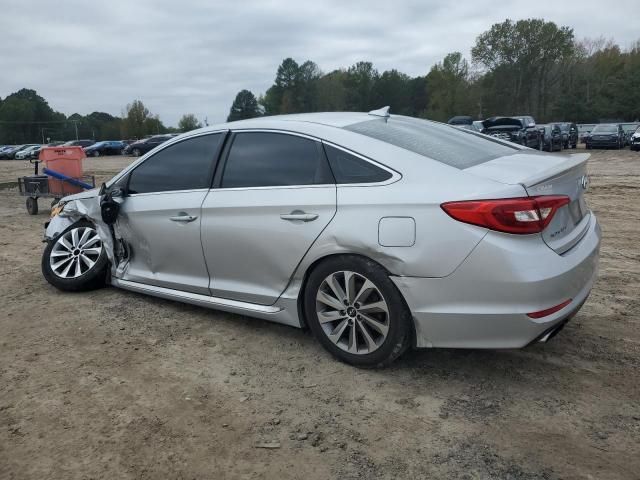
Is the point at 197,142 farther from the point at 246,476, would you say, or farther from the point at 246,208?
the point at 246,476

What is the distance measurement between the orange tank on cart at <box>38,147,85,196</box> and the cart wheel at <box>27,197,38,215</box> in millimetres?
688

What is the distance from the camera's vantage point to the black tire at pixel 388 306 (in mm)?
3129

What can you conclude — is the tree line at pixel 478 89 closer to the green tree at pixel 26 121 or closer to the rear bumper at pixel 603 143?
the green tree at pixel 26 121

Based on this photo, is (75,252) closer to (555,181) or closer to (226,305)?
(226,305)

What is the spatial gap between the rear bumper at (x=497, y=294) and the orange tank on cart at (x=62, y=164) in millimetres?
9629

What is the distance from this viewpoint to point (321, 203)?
11.1 feet

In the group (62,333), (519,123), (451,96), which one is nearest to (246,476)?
(62,333)

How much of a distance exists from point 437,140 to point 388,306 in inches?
48.6

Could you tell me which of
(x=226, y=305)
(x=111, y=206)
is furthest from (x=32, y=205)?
(x=226, y=305)

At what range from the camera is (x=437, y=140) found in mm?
3689

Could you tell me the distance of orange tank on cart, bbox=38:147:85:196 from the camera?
36.1ft

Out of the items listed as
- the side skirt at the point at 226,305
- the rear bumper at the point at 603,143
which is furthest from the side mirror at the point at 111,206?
the rear bumper at the point at 603,143

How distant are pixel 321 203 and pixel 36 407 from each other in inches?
78.7

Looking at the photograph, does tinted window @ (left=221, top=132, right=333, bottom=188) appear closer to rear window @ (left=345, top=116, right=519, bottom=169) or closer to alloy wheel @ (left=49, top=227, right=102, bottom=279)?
rear window @ (left=345, top=116, right=519, bottom=169)
